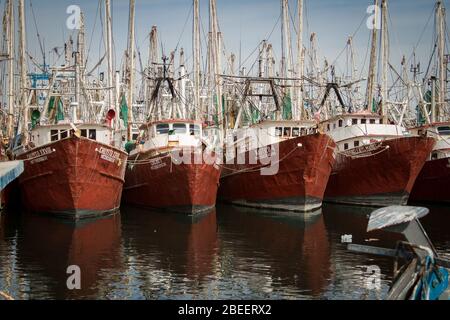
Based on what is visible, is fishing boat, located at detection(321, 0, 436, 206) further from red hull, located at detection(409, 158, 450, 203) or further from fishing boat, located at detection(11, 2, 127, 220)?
fishing boat, located at detection(11, 2, 127, 220)

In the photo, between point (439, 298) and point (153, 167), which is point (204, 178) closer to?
point (153, 167)

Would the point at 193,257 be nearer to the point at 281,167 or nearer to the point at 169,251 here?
the point at 169,251

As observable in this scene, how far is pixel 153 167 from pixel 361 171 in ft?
39.6

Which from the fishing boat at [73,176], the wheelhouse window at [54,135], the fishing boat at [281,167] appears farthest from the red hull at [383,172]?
the wheelhouse window at [54,135]

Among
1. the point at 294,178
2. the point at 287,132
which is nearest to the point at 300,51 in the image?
the point at 287,132

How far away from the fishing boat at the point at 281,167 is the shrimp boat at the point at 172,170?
102 inches

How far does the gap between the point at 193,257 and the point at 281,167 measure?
12091mm

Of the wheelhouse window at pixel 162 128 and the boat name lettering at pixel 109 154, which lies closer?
the boat name lettering at pixel 109 154

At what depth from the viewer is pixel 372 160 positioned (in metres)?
30.0

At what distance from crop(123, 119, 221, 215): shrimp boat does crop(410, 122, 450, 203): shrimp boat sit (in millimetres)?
14240

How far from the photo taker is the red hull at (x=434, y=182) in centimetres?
3259

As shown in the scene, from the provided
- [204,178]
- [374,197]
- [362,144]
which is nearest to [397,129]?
[362,144]

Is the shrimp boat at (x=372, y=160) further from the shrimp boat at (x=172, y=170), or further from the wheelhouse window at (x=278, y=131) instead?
the shrimp boat at (x=172, y=170)

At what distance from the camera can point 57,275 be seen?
13430 mm
